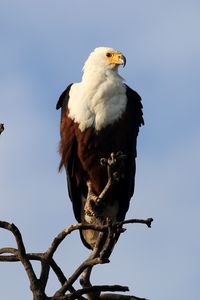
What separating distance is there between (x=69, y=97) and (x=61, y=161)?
70cm

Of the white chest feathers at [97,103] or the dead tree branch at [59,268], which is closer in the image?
the dead tree branch at [59,268]

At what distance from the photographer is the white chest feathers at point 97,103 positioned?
891cm

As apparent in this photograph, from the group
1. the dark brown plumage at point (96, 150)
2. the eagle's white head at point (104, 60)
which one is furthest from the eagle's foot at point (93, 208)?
the eagle's white head at point (104, 60)

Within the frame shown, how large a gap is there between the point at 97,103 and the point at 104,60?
89 centimetres

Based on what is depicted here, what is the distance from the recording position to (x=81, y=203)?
9.59 meters

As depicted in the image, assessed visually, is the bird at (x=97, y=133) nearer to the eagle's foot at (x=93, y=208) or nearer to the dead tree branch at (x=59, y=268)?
the eagle's foot at (x=93, y=208)

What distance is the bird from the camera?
8.92 m

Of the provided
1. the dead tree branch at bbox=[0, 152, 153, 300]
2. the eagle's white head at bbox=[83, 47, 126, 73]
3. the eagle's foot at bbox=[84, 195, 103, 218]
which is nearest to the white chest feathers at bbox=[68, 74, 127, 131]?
the eagle's white head at bbox=[83, 47, 126, 73]

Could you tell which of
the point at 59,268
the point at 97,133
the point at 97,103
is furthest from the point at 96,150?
the point at 59,268

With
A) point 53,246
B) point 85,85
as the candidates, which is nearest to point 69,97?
point 85,85

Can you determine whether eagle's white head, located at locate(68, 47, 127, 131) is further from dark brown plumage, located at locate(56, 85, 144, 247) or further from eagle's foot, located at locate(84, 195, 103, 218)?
eagle's foot, located at locate(84, 195, 103, 218)

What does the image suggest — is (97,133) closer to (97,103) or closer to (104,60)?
(97,103)

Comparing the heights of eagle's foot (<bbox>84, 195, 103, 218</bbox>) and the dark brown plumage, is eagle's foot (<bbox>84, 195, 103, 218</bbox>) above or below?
below

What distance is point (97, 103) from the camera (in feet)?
29.5
